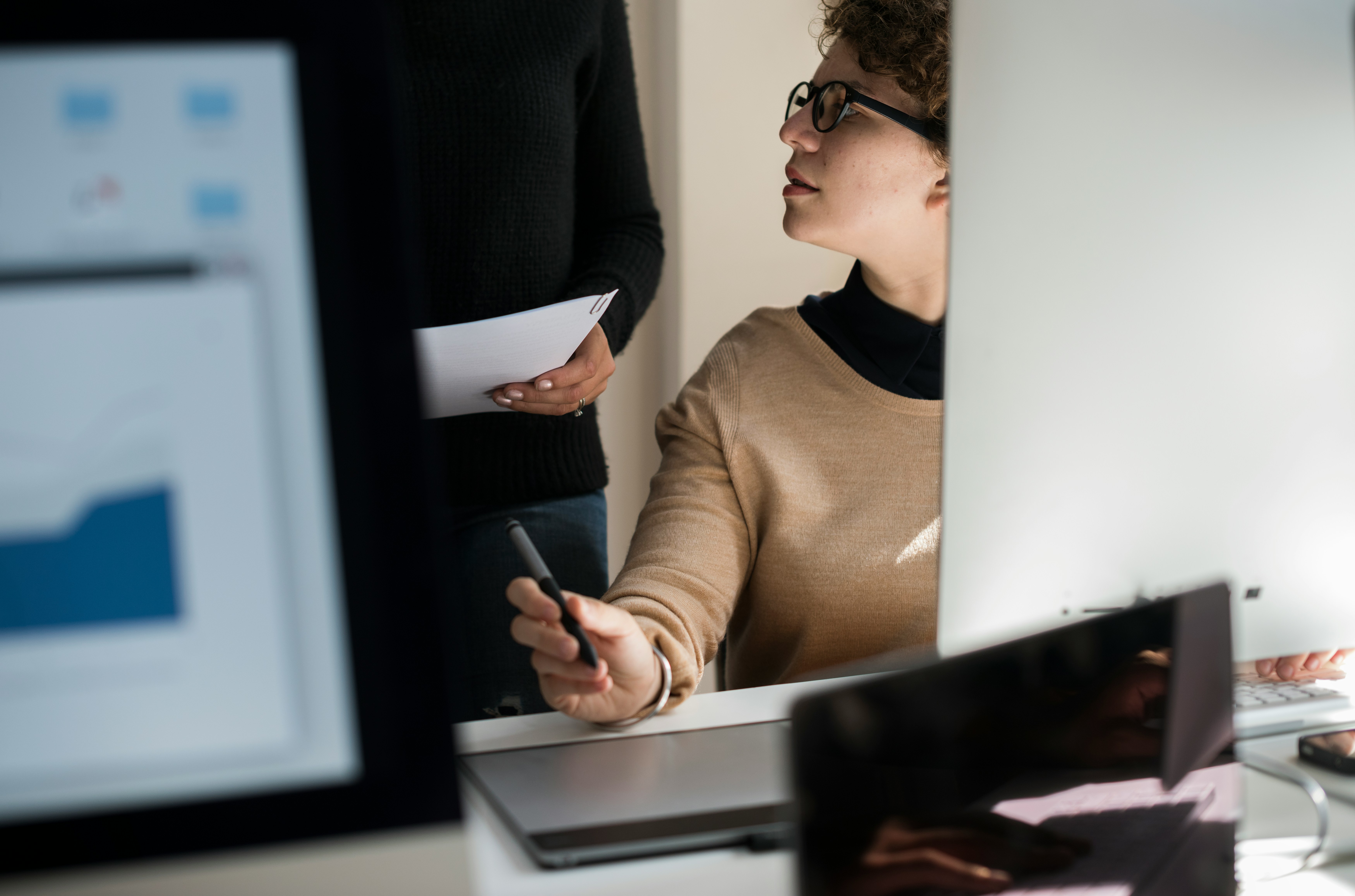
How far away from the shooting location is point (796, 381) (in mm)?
1029

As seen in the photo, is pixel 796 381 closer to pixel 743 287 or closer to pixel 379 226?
pixel 379 226

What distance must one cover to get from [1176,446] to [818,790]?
33 cm

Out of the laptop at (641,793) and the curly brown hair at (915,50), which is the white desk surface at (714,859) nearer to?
the laptop at (641,793)

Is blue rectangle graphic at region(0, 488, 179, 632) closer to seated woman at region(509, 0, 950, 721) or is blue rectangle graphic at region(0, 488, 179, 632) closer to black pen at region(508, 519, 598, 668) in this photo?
black pen at region(508, 519, 598, 668)

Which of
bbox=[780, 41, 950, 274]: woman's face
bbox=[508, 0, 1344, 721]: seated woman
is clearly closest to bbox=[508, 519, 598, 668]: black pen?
bbox=[508, 0, 1344, 721]: seated woman

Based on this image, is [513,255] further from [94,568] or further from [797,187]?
[94,568]

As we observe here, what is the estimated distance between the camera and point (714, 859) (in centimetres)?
49

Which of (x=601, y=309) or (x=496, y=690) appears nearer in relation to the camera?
(x=601, y=309)

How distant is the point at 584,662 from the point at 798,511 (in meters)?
0.38

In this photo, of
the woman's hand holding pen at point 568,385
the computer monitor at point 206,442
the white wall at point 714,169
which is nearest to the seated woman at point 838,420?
the woman's hand holding pen at point 568,385

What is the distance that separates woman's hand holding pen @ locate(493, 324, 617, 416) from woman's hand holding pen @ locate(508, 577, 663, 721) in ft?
1.28

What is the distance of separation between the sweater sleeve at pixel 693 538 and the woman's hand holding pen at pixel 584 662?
52 mm

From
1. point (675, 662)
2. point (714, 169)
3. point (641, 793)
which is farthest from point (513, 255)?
point (714, 169)

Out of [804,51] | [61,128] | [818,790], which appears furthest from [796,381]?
[804,51]
